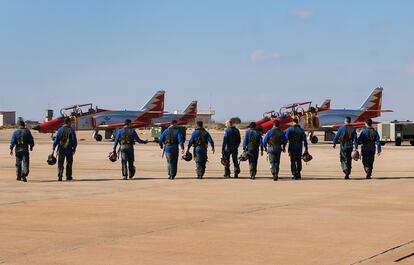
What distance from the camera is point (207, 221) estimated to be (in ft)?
41.0

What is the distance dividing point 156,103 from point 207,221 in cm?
6315

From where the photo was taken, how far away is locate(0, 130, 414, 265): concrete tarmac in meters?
9.23

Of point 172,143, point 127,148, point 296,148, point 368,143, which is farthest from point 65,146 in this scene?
point 368,143

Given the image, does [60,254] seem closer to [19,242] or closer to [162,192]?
[19,242]

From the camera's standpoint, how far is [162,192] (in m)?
17.9

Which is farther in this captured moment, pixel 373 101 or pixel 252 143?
pixel 373 101

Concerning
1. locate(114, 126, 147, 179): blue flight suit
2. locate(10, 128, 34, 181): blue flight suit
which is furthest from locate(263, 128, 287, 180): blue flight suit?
locate(10, 128, 34, 181): blue flight suit

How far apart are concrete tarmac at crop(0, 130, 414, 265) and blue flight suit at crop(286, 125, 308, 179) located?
0.38 meters

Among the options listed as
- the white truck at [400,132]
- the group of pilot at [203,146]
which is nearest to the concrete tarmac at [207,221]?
the group of pilot at [203,146]

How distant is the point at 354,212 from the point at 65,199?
5996 mm

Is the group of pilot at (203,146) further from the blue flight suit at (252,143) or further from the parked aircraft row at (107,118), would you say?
the parked aircraft row at (107,118)

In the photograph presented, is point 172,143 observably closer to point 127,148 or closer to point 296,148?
point 127,148

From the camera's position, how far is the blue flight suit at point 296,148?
22188 millimetres

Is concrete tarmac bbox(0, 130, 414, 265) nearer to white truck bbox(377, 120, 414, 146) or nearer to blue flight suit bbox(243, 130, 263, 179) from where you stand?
blue flight suit bbox(243, 130, 263, 179)
